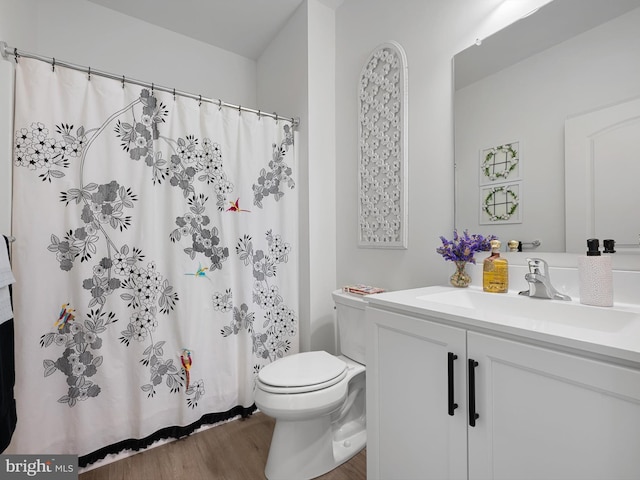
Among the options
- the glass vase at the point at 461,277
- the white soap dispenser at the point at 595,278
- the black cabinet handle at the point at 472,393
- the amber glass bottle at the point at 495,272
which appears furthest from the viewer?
the glass vase at the point at 461,277

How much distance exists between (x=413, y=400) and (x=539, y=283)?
61 cm

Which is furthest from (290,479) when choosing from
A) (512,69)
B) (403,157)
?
(512,69)

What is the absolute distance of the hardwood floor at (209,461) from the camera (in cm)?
144

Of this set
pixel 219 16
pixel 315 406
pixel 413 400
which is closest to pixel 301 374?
pixel 315 406

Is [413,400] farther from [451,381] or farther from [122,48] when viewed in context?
[122,48]

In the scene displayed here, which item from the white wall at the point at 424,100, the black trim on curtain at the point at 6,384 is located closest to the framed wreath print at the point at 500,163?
the white wall at the point at 424,100

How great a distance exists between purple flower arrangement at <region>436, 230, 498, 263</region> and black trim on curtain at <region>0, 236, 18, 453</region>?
1717 mm

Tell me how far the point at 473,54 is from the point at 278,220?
53.0 inches

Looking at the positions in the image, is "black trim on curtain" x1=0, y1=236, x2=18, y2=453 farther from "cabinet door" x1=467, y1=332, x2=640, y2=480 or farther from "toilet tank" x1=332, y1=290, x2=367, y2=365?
"cabinet door" x1=467, y1=332, x2=640, y2=480

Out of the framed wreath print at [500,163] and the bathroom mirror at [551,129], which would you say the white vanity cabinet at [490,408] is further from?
the framed wreath print at [500,163]

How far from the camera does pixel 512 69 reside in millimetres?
1279

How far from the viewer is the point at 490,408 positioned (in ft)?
2.74

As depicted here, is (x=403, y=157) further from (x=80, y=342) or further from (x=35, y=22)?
(x=35, y=22)

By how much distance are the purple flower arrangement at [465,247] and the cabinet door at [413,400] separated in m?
0.45
